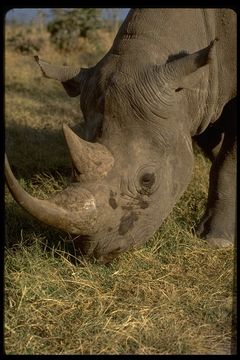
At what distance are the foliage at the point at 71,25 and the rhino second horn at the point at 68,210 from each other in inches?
426

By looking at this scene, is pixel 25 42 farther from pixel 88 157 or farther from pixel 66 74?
pixel 88 157

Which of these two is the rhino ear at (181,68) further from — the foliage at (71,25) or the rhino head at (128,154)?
the foliage at (71,25)

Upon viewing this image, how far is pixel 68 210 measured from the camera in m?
3.88

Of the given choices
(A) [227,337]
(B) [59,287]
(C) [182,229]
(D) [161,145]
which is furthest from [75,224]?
(C) [182,229]

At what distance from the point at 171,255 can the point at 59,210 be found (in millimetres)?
1312

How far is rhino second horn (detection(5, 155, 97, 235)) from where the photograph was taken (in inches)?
148

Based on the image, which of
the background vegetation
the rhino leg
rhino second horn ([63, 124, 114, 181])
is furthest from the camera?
the rhino leg

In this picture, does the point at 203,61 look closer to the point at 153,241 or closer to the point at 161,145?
the point at 161,145

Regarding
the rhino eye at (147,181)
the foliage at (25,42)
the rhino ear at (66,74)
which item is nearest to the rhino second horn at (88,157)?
the rhino eye at (147,181)

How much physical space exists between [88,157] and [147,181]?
0.46m

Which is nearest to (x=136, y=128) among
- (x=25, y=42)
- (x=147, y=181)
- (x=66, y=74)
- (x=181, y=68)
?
(x=147, y=181)

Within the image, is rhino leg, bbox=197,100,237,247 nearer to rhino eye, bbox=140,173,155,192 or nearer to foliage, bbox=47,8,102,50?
rhino eye, bbox=140,173,155,192

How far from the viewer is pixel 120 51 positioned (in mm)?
4500

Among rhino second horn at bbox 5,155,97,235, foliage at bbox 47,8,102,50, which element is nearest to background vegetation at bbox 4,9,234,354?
rhino second horn at bbox 5,155,97,235
